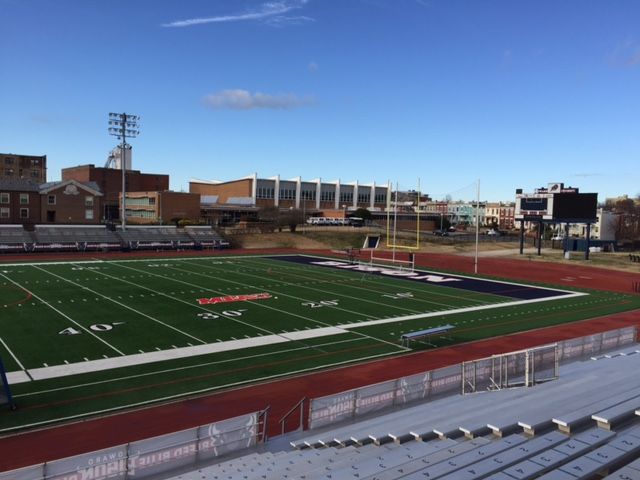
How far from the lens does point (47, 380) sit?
47.2ft

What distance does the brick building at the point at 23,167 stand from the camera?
361ft

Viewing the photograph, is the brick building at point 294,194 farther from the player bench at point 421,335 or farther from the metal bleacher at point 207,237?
the player bench at point 421,335

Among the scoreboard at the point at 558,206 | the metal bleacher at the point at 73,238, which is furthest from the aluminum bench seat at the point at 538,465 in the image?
the metal bleacher at the point at 73,238

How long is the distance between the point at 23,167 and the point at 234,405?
4695 inches

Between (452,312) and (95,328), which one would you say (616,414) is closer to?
(95,328)

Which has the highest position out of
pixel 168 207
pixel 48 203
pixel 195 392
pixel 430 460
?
pixel 48 203

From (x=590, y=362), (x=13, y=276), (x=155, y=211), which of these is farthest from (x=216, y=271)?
(x=155, y=211)

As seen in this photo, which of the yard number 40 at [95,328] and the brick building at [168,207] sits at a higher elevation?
the brick building at [168,207]

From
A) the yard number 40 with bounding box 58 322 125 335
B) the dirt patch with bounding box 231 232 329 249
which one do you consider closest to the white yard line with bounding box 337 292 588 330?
the yard number 40 with bounding box 58 322 125 335

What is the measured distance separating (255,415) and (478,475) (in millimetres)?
4090

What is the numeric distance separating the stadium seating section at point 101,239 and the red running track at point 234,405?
142 feet

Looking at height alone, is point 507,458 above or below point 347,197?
below

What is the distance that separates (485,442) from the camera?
7.15 m

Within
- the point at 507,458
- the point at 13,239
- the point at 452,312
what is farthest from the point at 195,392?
the point at 13,239
